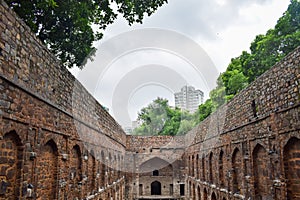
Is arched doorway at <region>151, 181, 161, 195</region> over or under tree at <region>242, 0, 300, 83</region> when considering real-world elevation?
under

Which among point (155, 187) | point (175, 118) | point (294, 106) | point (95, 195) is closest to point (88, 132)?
point (95, 195)

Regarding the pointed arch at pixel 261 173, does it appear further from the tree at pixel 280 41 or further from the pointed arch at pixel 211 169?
the tree at pixel 280 41

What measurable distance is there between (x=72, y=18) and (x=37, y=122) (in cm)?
593

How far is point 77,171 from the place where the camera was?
974 cm

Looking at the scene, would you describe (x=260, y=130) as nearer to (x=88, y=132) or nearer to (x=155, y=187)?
(x=88, y=132)

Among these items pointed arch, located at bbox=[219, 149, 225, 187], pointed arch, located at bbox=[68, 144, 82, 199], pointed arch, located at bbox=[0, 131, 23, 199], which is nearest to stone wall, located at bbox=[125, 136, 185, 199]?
pointed arch, located at bbox=[219, 149, 225, 187]

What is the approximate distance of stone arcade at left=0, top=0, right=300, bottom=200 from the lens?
513 centimetres

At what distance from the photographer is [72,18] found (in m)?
10.8

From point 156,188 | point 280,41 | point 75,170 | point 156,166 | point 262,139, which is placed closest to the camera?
point 262,139

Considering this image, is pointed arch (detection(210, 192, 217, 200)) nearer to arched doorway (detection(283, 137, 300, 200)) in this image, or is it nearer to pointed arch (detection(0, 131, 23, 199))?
arched doorway (detection(283, 137, 300, 200))

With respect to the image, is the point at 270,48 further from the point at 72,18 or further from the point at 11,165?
the point at 11,165

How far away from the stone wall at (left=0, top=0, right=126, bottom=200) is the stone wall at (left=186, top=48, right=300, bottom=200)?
5500 mm

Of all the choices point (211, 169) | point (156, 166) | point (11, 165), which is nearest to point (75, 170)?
point (11, 165)

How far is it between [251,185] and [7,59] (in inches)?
298
